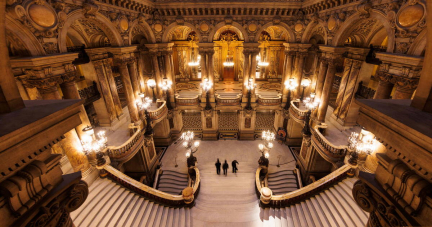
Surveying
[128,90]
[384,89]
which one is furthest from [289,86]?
[128,90]

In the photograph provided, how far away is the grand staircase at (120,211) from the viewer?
6.97 meters

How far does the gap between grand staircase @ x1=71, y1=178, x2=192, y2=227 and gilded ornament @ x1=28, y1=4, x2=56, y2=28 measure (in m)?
6.61

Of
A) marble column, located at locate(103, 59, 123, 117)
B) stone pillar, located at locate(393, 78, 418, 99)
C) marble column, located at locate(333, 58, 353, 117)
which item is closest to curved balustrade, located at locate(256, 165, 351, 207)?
stone pillar, located at locate(393, 78, 418, 99)

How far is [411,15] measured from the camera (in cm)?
567

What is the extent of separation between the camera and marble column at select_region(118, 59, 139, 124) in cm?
1088

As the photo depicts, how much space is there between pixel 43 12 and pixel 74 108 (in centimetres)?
601

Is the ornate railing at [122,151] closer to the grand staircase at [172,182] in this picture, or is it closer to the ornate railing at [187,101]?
the grand staircase at [172,182]

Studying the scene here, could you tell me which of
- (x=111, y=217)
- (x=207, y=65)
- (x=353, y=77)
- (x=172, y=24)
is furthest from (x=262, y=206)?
(x=172, y=24)

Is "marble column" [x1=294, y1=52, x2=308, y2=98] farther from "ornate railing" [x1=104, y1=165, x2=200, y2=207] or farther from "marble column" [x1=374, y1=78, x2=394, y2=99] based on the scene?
"ornate railing" [x1=104, y1=165, x2=200, y2=207]

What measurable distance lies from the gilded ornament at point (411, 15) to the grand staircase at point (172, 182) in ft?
41.5

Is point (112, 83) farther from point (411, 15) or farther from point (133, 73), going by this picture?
point (411, 15)

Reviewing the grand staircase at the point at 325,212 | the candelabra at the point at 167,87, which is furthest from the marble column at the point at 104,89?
the grand staircase at the point at 325,212

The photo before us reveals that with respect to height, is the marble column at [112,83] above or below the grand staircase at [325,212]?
above

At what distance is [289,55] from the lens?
14125 millimetres
